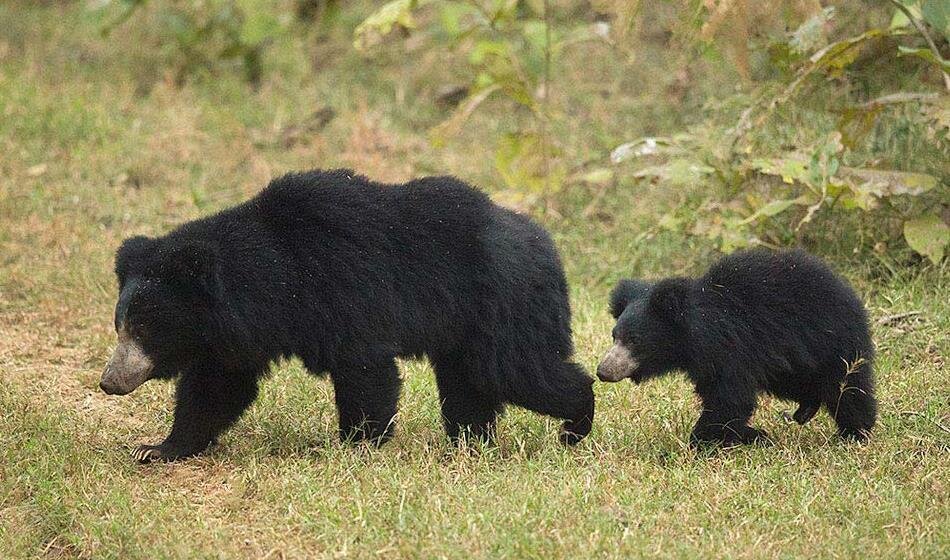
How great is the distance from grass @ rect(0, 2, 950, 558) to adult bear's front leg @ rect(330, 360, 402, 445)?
0.10 m

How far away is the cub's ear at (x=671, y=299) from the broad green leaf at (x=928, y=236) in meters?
2.08

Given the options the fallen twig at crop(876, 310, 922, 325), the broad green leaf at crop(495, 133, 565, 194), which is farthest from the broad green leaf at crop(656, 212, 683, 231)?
the fallen twig at crop(876, 310, 922, 325)

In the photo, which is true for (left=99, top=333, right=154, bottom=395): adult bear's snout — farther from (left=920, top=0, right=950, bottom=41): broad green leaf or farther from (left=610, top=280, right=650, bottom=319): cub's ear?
(left=920, top=0, right=950, bottom=41): broad green leaf

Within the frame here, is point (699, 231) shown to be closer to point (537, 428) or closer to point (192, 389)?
point (537, 428)

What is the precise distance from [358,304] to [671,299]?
123 cm

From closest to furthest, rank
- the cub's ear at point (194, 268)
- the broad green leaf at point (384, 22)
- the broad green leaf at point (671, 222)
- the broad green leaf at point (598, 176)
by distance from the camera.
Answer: the cub's ear at point (194, 268) < the broad green leaf at point (671, 222) < the broad green leaf at point (384, 22) < the broad green leaf at point (598, 176)

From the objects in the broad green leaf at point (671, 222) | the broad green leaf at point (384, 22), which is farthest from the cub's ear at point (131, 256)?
the broad green leaf at point (671, 222)

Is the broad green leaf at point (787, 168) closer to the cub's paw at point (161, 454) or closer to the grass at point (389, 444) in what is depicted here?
A: the grass at point (389, 444)

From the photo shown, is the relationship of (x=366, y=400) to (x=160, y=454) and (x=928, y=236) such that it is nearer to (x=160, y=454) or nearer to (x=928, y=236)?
(x=160, y=454)

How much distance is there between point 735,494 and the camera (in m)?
4.52

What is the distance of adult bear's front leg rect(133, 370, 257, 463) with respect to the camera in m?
5.13

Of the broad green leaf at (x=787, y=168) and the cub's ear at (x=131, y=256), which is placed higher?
the cub's ear at (x=131, y=256)

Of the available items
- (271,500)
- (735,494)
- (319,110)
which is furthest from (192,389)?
(319,110)

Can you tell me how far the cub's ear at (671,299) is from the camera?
518cm
